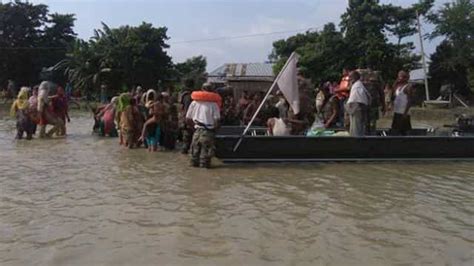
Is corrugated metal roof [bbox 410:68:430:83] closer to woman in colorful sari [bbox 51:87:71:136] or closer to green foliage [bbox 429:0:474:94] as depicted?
green foliage [bbox 429:0:474:94]

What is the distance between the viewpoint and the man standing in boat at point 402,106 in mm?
11930

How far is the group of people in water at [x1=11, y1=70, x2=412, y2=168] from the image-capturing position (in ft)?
32.8

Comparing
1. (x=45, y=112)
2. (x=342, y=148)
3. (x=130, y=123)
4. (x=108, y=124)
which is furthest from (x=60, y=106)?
(x=342, y=148)

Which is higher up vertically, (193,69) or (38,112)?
(193,69)

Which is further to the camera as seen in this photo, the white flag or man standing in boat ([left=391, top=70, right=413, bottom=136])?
man standing in boat ([left=391, top=70, right=413, bottom=136])

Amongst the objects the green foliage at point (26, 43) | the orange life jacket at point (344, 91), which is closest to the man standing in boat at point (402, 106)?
the orange life jacket at point (344, 91)

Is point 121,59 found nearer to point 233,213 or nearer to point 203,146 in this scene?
point 203,146

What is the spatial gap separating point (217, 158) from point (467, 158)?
15.8 feet

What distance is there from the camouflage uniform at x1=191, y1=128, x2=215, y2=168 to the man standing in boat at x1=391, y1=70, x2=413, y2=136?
4250mm

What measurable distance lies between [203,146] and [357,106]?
307 centimetres

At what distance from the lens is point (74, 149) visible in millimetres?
12641

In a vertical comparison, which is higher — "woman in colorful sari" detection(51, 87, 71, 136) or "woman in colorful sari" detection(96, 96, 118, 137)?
"woman in colorful sari" detection(51, 87, 71, 136)

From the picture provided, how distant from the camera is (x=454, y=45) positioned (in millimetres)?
40500

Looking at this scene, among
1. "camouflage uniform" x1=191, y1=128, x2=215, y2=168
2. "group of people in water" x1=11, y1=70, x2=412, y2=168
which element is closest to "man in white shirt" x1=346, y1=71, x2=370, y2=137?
"group of people in water" x1=11, y1=70, x2=412, y2=168
